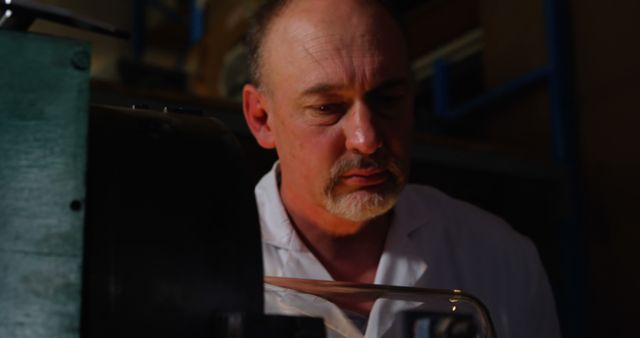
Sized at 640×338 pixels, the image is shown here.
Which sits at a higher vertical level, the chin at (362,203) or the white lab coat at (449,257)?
the chin at (362,203)

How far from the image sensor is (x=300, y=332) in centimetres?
38

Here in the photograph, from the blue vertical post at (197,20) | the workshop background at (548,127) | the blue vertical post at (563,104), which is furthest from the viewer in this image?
the blue vertical post at (197,20)

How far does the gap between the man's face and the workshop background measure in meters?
0.22

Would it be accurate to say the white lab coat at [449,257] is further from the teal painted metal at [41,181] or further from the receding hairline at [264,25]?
the teal painted metal at [41,181]

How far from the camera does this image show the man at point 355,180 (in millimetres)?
854

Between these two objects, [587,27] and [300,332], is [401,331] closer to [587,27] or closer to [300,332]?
[300,332]

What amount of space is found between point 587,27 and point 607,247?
1.40ft

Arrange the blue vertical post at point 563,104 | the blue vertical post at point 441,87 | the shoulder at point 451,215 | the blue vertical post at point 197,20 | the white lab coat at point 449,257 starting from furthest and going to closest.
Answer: the blue vertical post at point 197,20
the blue vertical post at point 441,87
the blue vertical post at point 563,104
the shoulder at point 451,215
the white lab coat at point 449,257

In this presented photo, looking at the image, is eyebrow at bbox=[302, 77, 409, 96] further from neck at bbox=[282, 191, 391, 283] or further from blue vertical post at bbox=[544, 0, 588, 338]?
blue vertical post at bbox=[544, 0, 588, 338]

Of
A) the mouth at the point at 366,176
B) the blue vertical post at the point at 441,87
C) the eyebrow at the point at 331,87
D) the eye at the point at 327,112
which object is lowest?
the mouth at the point at 366,176

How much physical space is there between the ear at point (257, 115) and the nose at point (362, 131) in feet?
0.64

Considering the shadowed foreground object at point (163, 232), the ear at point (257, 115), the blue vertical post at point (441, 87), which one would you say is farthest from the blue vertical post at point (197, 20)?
the shadowed foreground object at point (163, 232)

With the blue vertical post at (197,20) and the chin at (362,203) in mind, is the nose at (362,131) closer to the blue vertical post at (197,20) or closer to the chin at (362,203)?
the chin at (362,203)

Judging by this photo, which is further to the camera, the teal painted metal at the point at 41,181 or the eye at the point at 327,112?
the eye at the point at 327,112
